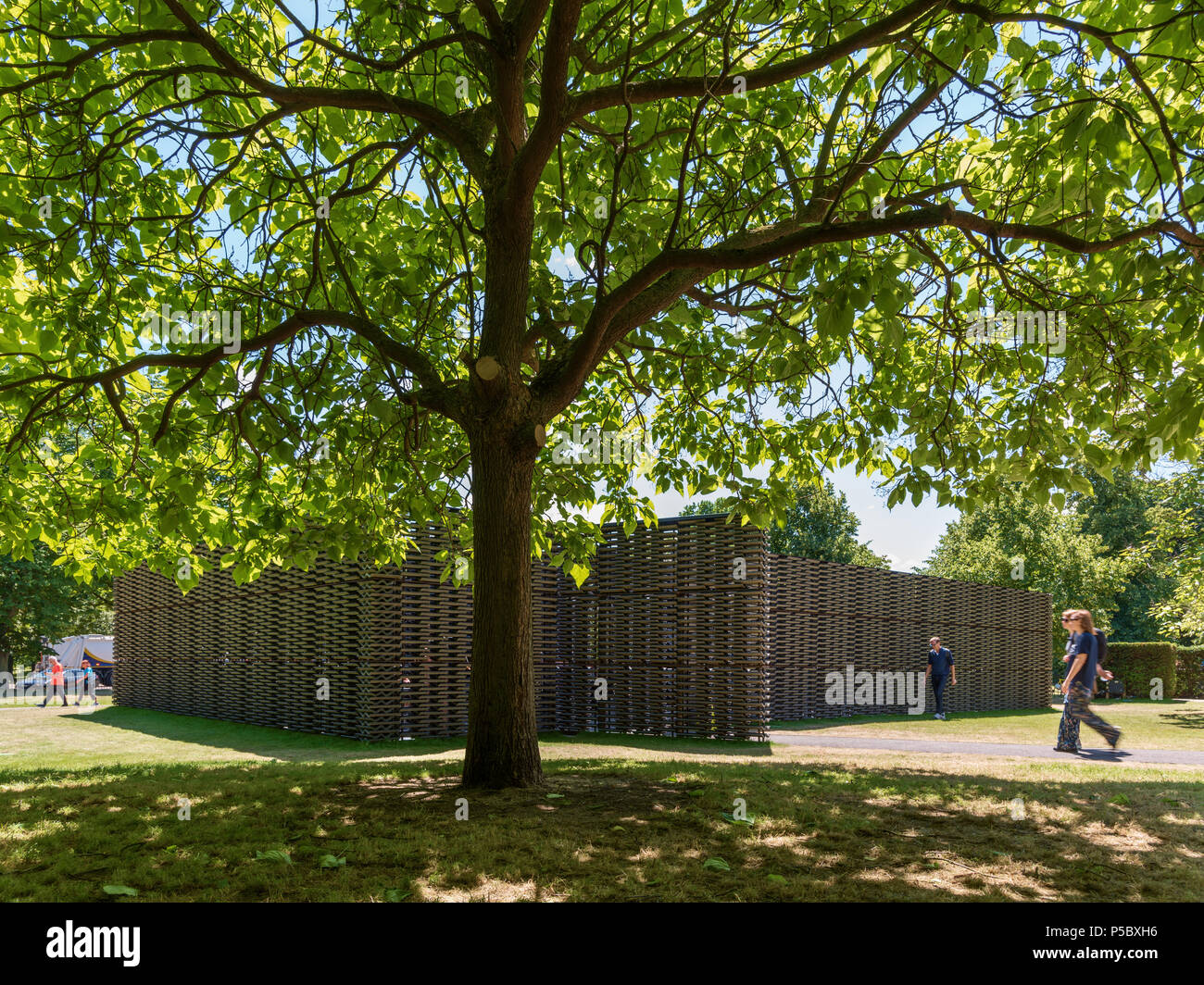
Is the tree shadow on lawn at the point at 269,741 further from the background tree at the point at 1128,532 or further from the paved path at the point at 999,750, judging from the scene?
the background tree at the point at 1128,532

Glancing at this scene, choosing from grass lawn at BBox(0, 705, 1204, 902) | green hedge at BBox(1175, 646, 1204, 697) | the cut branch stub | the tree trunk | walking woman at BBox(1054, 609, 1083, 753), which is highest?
the cut branch stub

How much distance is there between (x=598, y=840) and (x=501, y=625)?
6.57ft

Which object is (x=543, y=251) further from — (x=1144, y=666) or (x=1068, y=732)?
(x=1144, y=666)

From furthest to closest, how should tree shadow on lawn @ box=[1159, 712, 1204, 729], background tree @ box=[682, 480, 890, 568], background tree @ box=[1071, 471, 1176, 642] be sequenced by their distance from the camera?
background tree @ box=[682, 480, 890, 568], background tree @ box=[1071, 471, 1176, 642], tree shadow on lawn @ box=[1159, 712, 1204, 729]

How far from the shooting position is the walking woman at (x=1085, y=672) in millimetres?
10953

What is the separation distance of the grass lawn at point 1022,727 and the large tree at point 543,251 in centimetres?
802

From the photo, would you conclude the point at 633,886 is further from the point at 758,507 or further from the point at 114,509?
the point at 114,509

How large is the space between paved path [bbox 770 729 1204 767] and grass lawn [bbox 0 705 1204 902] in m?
2.55

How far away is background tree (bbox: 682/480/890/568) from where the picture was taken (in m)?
54.1

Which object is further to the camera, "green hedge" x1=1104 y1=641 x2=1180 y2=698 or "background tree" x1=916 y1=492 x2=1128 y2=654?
"background tree" x1=916 y1=492 x2=1128 y2=654

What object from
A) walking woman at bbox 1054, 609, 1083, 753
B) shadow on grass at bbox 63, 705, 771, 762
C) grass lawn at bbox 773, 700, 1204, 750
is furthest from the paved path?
shadow on grass at bbox 63, 705, 771, 762

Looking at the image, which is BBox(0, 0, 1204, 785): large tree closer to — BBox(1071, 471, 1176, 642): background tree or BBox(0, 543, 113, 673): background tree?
BBox(0, 543, 113, 673): background tree

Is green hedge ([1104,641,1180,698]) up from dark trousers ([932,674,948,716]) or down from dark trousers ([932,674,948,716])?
down

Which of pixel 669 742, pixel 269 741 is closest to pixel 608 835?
pixel 669 742
